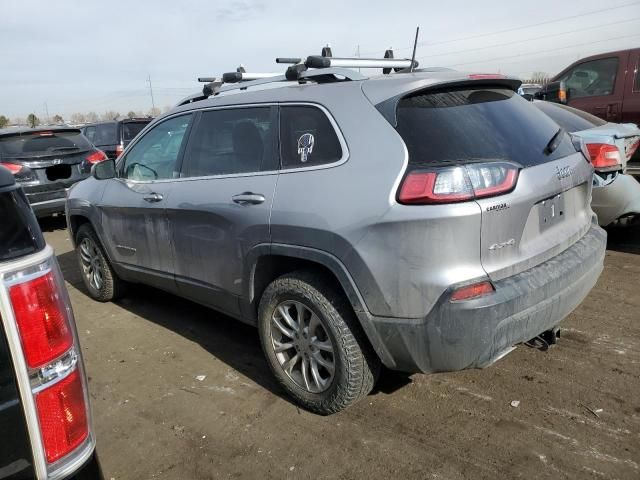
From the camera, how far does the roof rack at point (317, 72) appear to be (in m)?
3.17

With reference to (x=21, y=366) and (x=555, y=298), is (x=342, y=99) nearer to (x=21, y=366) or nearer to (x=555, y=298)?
(x=555, y=298)

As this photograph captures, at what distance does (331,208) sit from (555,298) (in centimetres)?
121

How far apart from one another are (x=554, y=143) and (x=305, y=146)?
139cm

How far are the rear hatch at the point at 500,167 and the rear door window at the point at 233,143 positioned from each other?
35.4 inches

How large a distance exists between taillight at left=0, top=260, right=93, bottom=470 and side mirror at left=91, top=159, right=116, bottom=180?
323cm

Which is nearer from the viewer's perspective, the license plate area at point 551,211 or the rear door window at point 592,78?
the license plate area at point 551,211

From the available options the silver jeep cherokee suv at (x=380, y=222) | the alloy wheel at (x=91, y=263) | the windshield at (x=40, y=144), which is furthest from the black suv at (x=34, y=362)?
the windshield at (x=40, y=144)

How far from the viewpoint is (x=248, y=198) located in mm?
3164

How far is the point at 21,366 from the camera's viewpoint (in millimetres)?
1425

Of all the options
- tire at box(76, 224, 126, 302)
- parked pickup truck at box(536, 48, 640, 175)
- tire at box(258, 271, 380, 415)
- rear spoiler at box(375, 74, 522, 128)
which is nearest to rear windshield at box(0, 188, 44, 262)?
tire at box(258, 271, 380, 415)

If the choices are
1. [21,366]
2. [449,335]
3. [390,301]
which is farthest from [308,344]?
[21,366]

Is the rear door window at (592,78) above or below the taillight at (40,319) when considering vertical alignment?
above

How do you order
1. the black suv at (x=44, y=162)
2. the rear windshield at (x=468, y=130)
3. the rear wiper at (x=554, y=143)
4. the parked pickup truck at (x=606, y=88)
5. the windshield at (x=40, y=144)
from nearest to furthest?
the rear windshield at (x=468, y=130) < the rear wiper at (x=554, y=143) < the parked pickup truck at (x=606, y=88) < the black suv at (x=44, y=162) < the windshield at (x=40, y=144)

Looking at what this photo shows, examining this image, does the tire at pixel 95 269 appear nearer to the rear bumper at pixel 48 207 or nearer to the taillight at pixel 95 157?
the rear bumper at pixel 48 207
